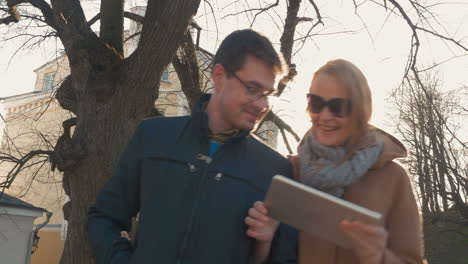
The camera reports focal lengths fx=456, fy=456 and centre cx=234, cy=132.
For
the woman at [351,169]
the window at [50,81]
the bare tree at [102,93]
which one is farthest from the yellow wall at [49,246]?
the woman at [351,169]

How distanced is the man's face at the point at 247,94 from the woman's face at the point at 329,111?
240 mm

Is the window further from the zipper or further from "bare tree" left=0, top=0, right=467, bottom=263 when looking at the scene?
the zipper

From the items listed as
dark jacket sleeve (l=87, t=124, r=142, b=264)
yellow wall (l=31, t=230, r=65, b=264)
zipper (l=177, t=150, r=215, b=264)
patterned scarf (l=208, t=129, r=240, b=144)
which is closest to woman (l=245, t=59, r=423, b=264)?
zipper (l=177, t=150, r=215, b=264)

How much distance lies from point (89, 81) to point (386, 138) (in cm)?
405

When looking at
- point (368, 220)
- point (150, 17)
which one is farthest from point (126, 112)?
point (368, 220)

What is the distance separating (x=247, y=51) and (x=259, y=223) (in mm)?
915

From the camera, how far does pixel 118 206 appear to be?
2252 mm

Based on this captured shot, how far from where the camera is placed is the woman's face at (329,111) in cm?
217

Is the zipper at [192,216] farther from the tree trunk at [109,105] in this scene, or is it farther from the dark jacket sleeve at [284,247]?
the tree trunk at [109,105]

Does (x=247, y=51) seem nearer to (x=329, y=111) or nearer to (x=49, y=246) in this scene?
(x=329, y=111)

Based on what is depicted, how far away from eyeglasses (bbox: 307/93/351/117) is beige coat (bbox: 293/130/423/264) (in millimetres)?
217

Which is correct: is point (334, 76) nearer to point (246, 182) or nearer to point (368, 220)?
point (246, 182)

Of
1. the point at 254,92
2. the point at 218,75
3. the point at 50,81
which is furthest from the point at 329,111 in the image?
the point at 50,81

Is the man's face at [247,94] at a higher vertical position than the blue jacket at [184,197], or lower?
higher
